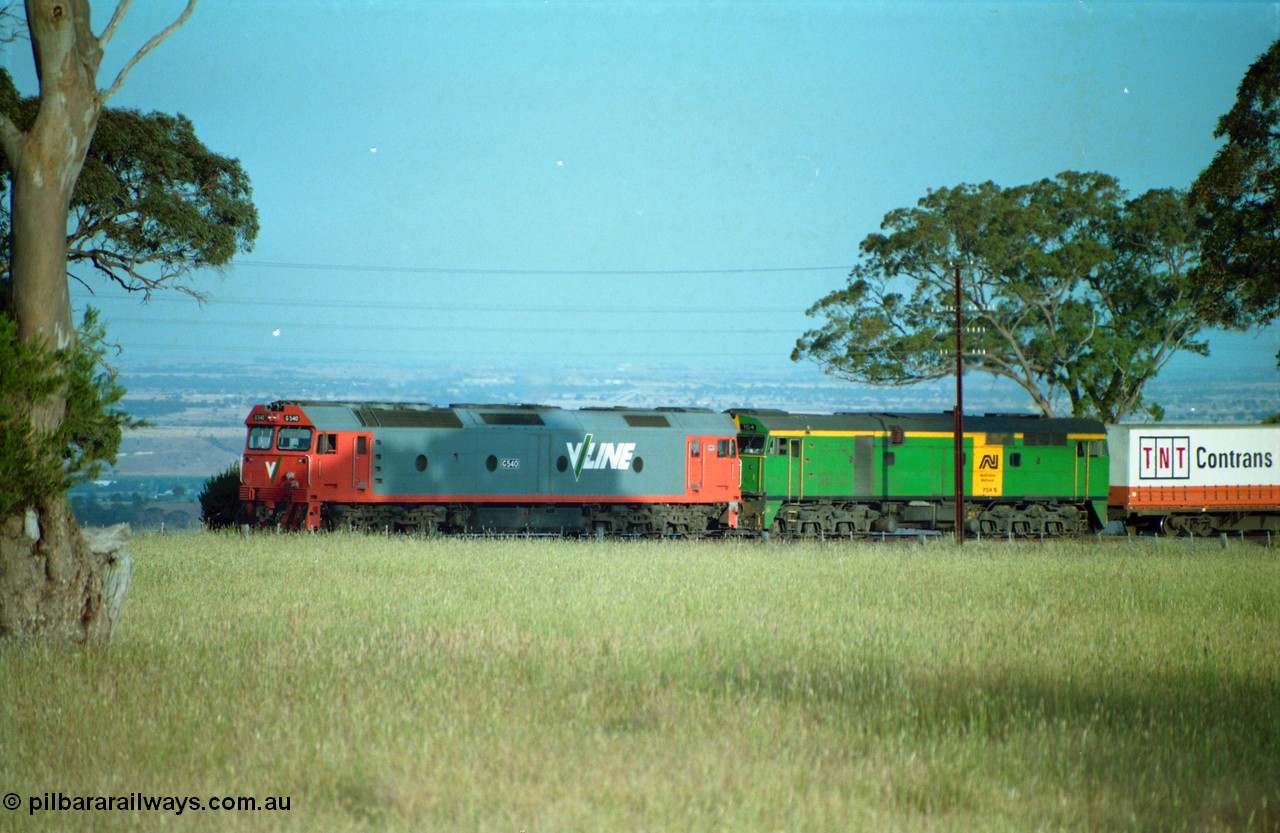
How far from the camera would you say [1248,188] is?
3120 cm

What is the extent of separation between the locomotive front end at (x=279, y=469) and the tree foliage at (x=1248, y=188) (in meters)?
23.8

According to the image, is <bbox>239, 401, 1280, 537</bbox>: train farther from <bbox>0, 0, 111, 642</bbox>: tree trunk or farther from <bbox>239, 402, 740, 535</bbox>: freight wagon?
<bbox>0, 0, 111, 642</bbox>: tree trunk

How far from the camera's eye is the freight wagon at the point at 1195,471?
42.2 m

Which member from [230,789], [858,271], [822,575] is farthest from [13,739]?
[858,271]

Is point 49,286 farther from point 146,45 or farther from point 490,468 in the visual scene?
point 490,468

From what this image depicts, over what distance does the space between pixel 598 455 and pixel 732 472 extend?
437 centimetres

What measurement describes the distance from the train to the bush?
Result: 485 centimetres

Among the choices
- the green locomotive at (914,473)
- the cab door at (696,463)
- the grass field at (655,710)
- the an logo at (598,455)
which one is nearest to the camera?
the grass field at (655,710)

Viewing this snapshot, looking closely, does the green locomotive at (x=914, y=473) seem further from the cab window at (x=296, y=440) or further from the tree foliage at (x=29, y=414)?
the tree foliage at (x=29, y=414)

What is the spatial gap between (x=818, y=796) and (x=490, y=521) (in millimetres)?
29093

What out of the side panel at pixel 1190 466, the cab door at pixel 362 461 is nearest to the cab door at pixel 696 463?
the cab door at pixel 362 461

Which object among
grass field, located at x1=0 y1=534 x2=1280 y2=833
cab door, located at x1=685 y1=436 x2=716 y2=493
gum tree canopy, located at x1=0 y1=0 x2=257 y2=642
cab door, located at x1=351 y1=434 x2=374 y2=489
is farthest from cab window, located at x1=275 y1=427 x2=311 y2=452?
gum tree canopy, located at x1=0 y1=0 x2=257 y2=642

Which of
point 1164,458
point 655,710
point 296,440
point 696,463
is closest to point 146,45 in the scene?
point 655,710

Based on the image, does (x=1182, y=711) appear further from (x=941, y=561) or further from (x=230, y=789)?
(x=941, y=561)
